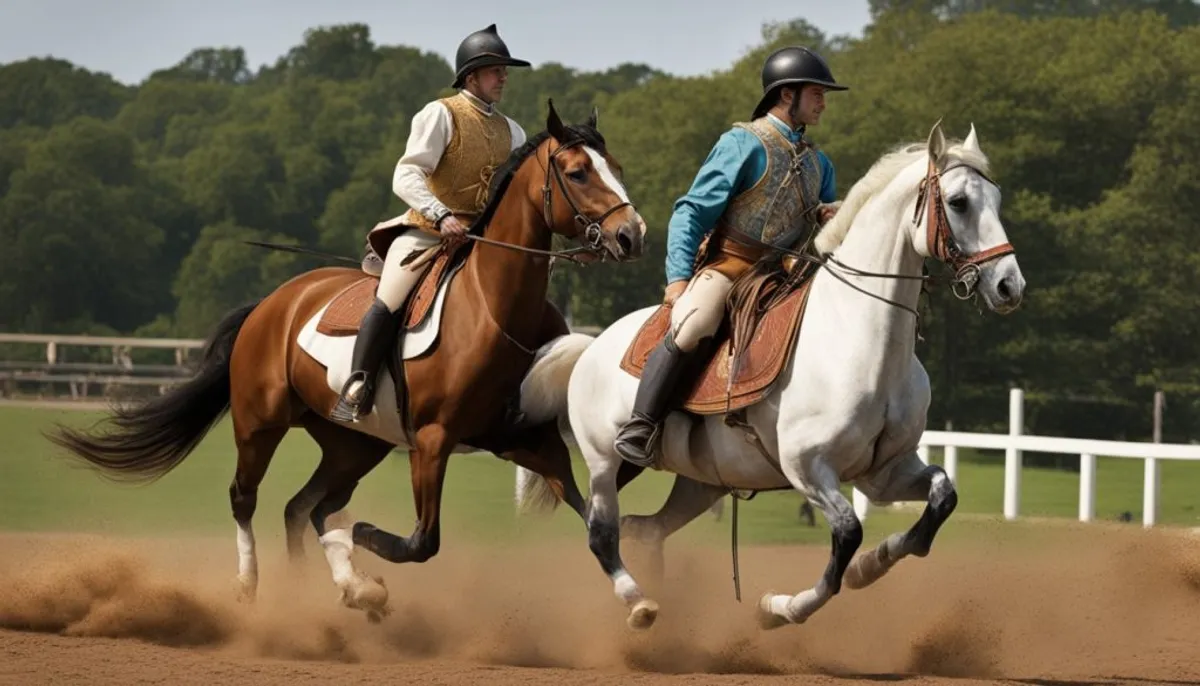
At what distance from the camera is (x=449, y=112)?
965 cm

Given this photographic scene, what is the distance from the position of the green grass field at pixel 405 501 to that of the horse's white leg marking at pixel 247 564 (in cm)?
213

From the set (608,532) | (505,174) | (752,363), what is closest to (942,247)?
(752,363)

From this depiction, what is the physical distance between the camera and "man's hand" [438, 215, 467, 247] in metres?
9.22

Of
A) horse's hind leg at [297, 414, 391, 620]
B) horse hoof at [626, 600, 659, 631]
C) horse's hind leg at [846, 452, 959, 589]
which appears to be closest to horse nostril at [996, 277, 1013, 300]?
horse's hind leg at [846, 452, 959, 589]

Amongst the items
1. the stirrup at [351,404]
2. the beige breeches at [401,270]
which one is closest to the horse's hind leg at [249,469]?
the stirrup at [351,404]

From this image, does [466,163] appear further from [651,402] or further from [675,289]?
[651,402]

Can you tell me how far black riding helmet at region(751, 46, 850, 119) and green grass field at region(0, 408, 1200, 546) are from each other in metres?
4.12

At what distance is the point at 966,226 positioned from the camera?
772 cm

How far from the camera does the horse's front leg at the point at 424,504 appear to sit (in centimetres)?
905

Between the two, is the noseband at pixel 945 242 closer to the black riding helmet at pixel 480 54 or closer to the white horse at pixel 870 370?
the white horse at pixel 870 370

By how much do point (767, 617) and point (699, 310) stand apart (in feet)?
4.53

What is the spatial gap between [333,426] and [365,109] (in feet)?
248

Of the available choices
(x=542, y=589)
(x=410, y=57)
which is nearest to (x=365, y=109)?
(x=410, y=57)

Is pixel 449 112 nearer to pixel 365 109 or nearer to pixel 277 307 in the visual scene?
pixel 277 307
